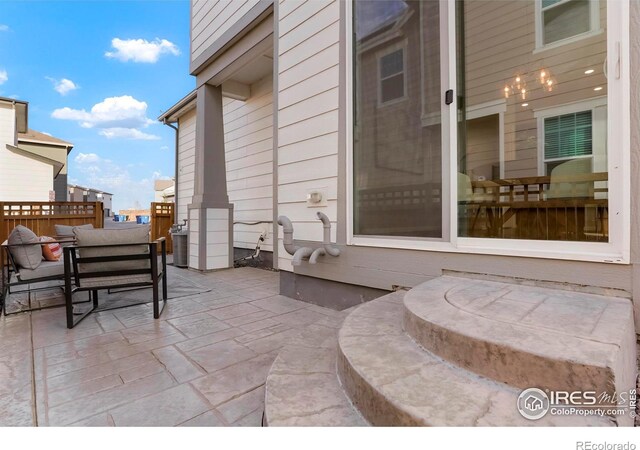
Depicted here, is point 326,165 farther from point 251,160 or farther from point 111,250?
point 251,160

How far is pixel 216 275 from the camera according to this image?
16.9 ft

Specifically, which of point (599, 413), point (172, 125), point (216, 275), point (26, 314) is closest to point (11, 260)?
point (26, 314)

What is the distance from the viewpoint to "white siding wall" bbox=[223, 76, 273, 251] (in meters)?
5.88

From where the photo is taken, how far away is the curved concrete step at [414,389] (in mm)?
989

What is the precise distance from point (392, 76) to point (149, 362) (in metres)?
2.86

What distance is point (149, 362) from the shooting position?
2.04 m

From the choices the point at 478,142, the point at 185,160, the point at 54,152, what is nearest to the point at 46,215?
the point at 185,160

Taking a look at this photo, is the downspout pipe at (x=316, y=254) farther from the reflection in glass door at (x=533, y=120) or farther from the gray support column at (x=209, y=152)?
the gray support column at (x=209, y=152)

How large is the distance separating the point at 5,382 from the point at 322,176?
2685mm

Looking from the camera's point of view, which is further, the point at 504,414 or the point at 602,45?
the point at 602,45

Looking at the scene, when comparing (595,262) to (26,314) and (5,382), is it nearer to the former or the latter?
A: (5,382)

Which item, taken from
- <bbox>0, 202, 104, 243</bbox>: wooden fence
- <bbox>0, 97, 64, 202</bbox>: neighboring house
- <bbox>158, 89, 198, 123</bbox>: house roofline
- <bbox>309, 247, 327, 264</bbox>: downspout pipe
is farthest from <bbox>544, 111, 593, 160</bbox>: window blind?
<bbox>0, 97, 64, 202</bbox>: neighboring house

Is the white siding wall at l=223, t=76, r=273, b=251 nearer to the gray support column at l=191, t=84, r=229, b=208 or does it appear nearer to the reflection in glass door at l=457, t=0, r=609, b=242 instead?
the gray support column at l=191, t=84, r=229, b=208

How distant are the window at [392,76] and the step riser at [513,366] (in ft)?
6.77
